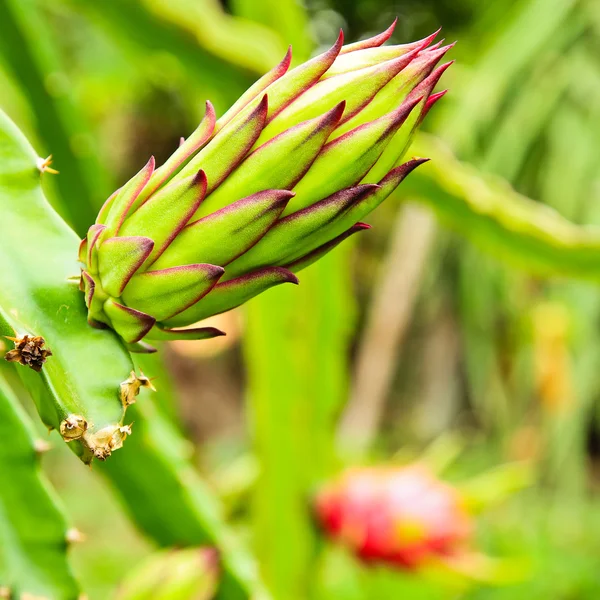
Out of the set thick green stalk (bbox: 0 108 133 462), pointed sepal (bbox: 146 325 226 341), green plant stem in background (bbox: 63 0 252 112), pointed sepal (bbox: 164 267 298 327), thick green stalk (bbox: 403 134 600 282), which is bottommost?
green plant stem in background (bbox: 63 0 252 112)

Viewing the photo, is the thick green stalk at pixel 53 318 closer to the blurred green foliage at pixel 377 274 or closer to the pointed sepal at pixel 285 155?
the pointed sepal at pixel 285 155

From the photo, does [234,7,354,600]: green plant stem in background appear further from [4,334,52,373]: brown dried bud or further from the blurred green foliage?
[4,334,52,373]: brown dried bud

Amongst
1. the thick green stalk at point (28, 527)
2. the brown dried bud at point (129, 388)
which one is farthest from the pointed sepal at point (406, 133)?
the thick green stalk at point (28, 527)

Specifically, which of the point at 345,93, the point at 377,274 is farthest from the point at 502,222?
the point at 377,274

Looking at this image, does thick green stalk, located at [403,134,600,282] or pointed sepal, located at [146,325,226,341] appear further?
thick green stalk, located at [403,134,600,282]

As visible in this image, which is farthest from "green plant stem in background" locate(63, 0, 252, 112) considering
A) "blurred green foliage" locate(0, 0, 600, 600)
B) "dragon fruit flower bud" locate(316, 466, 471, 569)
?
"dragon fruit flower bud" locate(316, 466, 471, 569)

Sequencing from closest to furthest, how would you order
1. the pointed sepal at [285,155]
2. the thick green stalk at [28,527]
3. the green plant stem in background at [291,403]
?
1. the pointed sepal at [285,155]
2. the thick green stalk at [28,527]
3. the green plant stem in background at [291,403]

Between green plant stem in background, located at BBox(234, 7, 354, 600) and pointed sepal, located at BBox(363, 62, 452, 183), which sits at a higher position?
pointed sepal, located at BBox(363, 62, 452, 183)
